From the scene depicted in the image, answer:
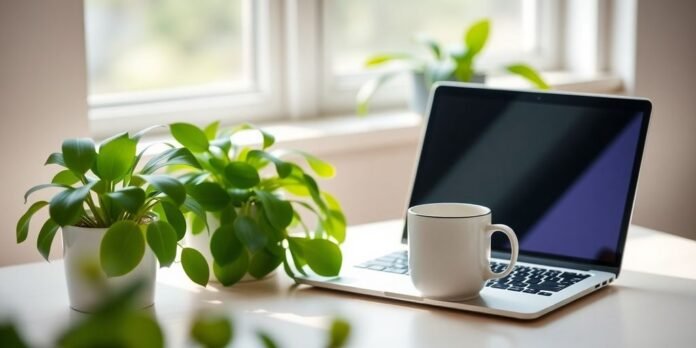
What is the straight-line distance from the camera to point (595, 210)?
4.20ft

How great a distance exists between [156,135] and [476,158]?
0.98m

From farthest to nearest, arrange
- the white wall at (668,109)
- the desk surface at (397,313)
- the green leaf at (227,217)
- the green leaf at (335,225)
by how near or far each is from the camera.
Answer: the white wall at (668,109), the green leaf at (335,225), the green leaf at (227,217), the desk surface at (397,313)

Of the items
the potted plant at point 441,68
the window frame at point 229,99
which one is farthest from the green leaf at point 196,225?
the potted plant at point 441,68

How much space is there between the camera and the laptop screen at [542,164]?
1.27m

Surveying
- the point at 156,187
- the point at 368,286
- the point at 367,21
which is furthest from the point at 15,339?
the point at 367,21

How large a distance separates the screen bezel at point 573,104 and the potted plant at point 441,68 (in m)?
0.78

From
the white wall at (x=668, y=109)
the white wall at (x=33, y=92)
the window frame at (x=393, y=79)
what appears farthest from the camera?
the white wall at (x=668, y=109)

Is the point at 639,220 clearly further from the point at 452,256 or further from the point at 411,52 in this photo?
the point at 452,256

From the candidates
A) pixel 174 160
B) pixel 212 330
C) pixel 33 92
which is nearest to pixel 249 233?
pixel 174 160

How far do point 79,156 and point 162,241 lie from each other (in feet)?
0.46

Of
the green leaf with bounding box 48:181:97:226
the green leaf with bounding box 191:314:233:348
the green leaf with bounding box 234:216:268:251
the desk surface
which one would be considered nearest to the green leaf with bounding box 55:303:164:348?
the green leaf with bounding box 191:314:233:348

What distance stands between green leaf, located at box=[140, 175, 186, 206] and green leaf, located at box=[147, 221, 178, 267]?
1.3 inches

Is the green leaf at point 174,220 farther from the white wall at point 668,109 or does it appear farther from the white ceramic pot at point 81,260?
the white wall at point 668,109

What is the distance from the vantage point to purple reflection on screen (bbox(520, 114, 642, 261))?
1.26 m
